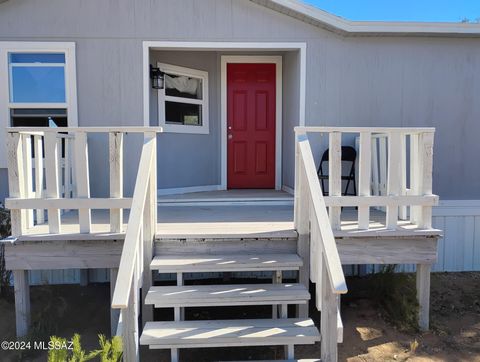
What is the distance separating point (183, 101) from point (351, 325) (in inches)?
140

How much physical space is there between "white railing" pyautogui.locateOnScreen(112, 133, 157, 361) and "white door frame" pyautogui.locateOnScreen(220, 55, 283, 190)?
112 inches

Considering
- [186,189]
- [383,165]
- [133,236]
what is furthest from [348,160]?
[133,236]

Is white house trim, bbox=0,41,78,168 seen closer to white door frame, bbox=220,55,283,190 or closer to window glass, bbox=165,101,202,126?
window glass, bbox=165,101,202,126

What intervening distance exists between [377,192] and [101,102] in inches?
125

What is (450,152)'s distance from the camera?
516 centimetres

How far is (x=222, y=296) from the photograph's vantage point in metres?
2.87

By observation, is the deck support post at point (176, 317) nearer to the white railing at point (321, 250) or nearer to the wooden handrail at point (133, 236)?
the wooden handrail at point (133, 236)

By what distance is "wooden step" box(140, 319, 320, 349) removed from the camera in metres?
2.59

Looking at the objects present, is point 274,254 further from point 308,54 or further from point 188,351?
point 308,54

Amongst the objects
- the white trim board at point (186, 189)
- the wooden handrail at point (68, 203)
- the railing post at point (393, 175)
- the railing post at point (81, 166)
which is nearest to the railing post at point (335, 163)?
the railing post at point (393, 175)

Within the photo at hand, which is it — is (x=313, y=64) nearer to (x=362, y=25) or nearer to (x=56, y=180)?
(x=362, y=25)

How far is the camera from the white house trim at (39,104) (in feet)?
15.0

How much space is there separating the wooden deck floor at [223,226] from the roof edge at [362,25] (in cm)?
208

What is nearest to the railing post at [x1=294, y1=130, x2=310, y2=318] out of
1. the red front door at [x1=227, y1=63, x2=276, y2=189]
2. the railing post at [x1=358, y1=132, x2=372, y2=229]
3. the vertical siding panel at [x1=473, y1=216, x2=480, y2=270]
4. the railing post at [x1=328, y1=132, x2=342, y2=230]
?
the railing post at [x1=328, y1=132, x2=342, y2=230]
